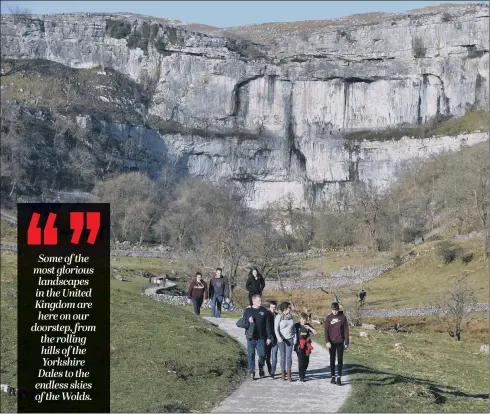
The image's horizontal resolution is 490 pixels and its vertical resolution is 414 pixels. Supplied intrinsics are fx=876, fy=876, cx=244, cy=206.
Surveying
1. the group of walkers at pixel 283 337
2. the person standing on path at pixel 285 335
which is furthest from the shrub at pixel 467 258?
the person standing on path at pixel 285 335

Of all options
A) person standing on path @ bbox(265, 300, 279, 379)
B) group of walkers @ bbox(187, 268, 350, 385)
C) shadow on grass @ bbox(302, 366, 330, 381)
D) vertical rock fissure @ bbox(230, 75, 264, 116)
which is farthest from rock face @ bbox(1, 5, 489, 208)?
group of walkers @ bbox(187, 268, 350, 385)

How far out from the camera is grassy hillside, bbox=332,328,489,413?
18.5 metres

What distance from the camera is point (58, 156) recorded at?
12244 centimetres

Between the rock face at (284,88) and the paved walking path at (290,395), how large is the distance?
130 metres

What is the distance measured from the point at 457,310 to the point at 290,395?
2540cm

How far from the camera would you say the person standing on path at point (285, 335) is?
1916 cm

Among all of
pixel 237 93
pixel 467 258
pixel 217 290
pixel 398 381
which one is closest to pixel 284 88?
pixel 237 93

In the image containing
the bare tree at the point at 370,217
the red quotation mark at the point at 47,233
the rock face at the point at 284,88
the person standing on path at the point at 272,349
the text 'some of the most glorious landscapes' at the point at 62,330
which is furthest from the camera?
the rock face at the point at 284,88

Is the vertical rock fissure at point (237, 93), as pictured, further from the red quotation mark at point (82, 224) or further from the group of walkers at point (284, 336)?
the group of walkers at point (284, 336)

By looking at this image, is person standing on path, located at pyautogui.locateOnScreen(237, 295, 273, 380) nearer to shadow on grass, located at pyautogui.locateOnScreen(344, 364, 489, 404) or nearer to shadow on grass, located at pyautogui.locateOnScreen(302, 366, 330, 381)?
shadow on grass, located at pyautogui.locateOnScreen(302, 366, 330, 381)

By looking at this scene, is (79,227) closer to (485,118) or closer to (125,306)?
(125,306)

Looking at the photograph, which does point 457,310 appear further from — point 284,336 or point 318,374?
point 284,336

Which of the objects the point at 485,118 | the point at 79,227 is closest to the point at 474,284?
the point at 79,227

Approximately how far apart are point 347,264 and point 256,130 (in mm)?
78882
